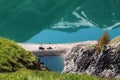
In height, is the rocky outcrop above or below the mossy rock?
above

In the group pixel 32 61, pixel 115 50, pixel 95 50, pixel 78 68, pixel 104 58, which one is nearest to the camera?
pixel 32 61

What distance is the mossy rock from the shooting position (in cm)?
2356

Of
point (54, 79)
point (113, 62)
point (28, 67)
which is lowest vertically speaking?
point (54, 79)

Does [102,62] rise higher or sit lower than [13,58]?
higher

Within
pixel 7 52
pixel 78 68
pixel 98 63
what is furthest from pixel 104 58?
pixel 7 52

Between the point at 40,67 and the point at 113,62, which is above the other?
the point at 113,62

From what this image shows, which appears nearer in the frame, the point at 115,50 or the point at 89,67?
the point at 115,50

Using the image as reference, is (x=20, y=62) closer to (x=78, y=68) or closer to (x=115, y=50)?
(x=115, y=50)

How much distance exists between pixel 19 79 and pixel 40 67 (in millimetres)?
16167

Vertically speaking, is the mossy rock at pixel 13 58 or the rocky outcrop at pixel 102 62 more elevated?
the rocky outcrop at pixel 102 62

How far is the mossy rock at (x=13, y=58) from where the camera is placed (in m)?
23.6

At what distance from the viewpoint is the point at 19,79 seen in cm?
1234

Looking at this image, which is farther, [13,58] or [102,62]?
[102,62]

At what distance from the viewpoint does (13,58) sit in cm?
2458
